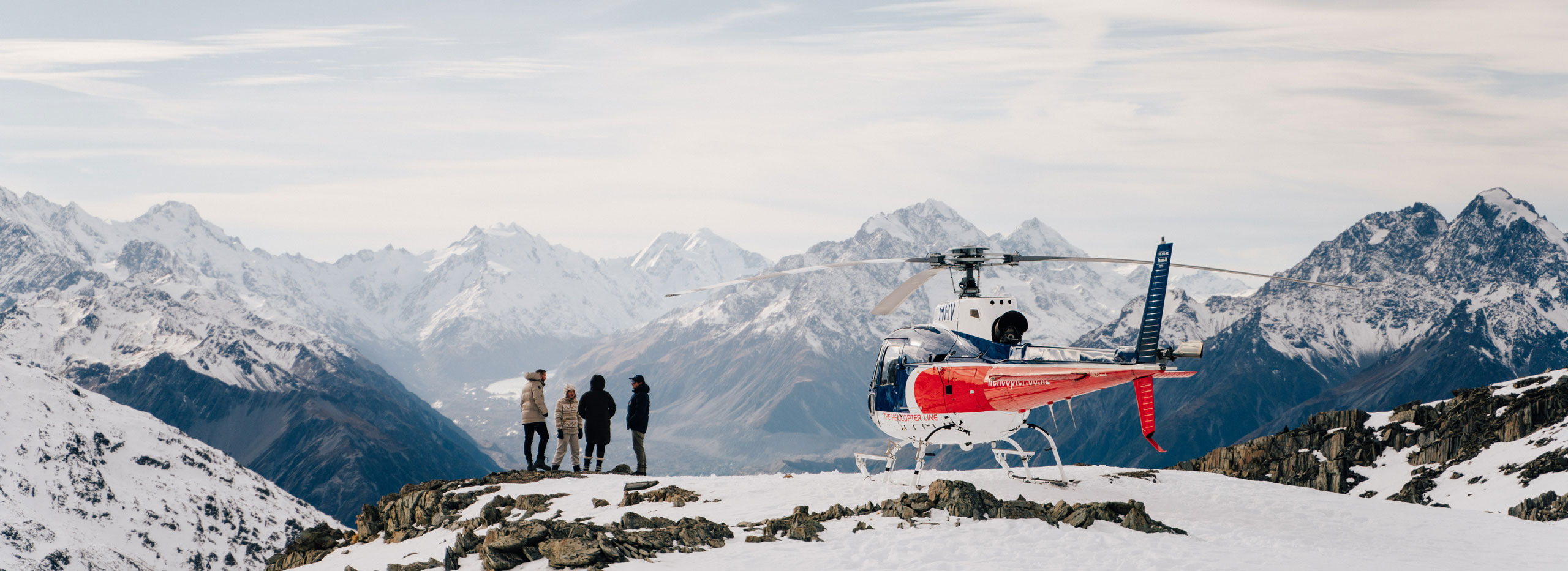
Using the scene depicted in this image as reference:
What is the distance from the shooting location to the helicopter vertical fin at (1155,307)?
70.7 ft

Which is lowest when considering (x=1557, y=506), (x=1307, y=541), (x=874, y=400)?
(x=1557, y=506)

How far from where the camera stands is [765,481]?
115ft

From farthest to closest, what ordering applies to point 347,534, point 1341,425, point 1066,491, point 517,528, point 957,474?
point 1341,425, point 347,534, point 957,474, point 1066,491, point 517,528

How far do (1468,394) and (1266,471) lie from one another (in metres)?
49.2

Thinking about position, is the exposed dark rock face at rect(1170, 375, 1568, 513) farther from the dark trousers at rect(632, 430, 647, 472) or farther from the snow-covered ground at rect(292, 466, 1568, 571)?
the dark trousers at rect(632, 430, 647, 472)

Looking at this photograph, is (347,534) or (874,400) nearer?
(874,400)

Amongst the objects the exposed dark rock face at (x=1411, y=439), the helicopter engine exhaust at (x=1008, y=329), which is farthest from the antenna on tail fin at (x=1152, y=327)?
the exposed dark rock face at (x=1411, y=439)

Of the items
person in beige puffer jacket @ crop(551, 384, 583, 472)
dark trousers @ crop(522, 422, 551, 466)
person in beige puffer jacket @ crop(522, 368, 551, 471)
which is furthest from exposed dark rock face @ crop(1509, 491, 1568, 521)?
person in beige puffer jacket @ crop(522, 368, 551, 471)

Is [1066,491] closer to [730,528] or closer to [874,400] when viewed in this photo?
[874,400]

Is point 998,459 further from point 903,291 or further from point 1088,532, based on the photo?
point 903,291

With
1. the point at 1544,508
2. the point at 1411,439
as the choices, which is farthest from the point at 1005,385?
the point at 1411,439

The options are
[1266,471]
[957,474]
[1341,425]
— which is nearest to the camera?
[957,474]

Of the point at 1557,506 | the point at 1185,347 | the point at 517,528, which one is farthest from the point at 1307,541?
the point at 1557,506

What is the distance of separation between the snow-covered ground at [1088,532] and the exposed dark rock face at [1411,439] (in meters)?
92.6
